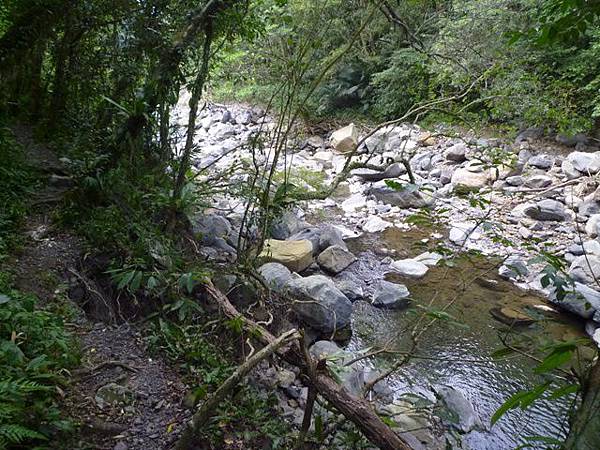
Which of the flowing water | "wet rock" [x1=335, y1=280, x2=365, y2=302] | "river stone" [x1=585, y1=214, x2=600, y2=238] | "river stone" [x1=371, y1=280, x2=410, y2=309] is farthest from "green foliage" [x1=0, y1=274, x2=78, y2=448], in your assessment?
"river stone" [x1=585, y1=214, x2=600, y2=238]

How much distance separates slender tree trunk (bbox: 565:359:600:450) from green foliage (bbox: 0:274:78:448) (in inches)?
54.0

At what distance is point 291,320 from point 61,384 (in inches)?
76.3

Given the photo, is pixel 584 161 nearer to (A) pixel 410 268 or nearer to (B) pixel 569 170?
(B) pixel 569 170

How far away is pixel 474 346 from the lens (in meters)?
3.83

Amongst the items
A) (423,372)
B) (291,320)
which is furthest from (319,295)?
(423,372)


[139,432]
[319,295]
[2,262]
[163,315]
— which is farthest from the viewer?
[319,295]

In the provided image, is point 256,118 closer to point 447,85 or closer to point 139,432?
point 447,85

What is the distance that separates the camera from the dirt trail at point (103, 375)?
67.4 inches

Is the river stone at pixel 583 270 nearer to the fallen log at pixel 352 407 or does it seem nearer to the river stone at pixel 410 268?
the river stone at pixel 410 268

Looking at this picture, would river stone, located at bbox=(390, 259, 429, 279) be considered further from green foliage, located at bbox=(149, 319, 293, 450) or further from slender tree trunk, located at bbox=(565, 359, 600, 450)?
slender tree trunk, located at bbox=(565, 359, 600, 450)

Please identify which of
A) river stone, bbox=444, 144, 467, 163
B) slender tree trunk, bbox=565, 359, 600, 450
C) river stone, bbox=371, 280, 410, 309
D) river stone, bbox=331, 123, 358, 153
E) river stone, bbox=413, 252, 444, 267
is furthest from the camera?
river stone, bbox=331, 123, 358, 153

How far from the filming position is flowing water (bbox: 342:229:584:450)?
2930mm

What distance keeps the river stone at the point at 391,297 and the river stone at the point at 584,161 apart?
4314mm

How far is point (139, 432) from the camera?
1.75 meters
